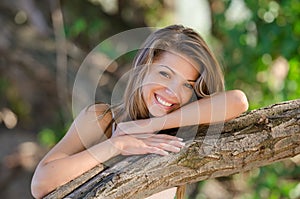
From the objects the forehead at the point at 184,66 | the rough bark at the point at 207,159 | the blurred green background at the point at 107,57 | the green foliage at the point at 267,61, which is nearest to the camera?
the rough bark at the point at 207,159

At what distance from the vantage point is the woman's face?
1.39 m

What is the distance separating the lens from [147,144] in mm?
1347

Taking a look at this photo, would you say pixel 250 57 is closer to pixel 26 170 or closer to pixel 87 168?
pixel 26 170

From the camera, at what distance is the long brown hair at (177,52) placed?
55.4 inches

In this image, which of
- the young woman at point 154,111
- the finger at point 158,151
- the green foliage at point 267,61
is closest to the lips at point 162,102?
the young woman at point 154,111

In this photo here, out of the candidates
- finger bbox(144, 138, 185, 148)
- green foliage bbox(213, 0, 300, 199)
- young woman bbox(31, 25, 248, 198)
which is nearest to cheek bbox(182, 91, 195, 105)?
young woman bbox(31, 25, 248, 198)

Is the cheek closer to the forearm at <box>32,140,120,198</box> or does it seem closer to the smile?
the smile

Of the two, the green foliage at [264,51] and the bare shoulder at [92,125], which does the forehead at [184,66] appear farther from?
the green foliage at [264,51]

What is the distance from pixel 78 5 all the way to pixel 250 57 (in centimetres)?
124

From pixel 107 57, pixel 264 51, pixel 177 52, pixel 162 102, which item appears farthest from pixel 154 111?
pixel 107 57

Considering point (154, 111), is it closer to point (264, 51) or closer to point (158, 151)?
point (158, 151)

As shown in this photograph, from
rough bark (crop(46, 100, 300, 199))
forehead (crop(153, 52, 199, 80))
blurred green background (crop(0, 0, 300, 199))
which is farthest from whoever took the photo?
blurred green background (crop(0, 0, 300, 199))

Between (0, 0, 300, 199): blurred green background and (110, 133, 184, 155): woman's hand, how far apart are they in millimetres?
1458

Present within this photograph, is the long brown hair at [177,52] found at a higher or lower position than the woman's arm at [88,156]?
higher
